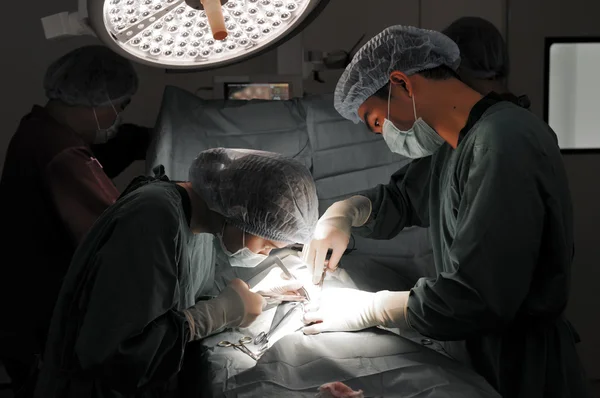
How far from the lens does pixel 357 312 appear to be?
5.43ft

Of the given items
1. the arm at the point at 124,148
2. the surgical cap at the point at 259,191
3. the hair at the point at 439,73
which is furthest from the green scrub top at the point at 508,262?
the arm at the point at 124,148

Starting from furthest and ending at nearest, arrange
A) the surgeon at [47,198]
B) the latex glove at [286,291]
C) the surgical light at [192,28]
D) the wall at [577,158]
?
the wall at [577,158], the surgeon at [47,198], the latex glove at [286,291], the surgical light at [192,28]

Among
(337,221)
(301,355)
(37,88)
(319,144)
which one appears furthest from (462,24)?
(37,88)

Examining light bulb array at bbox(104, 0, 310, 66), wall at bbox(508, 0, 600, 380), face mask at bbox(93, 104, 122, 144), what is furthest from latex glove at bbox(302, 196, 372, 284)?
wall at bbox(508, 0, 600, 380)

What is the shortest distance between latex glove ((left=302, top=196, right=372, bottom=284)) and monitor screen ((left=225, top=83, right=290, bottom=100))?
0.77 m

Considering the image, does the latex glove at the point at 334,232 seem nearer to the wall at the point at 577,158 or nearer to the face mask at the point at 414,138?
the face mask at the point at 414,138

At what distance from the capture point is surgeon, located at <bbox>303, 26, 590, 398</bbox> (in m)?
1.38

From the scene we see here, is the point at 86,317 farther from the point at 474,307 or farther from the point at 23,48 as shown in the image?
the point at 23,48

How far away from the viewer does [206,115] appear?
8.29 feet

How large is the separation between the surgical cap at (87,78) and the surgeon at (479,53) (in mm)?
1321

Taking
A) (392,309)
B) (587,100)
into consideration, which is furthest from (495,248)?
(587,100)

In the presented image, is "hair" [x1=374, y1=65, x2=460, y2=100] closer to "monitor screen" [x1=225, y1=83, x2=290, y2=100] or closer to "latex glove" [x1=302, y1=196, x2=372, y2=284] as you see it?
"latex glove" [x1=302, y1=196, x2=372, y2=284]

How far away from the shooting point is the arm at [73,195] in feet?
6.93

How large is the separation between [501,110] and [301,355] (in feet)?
2.58
